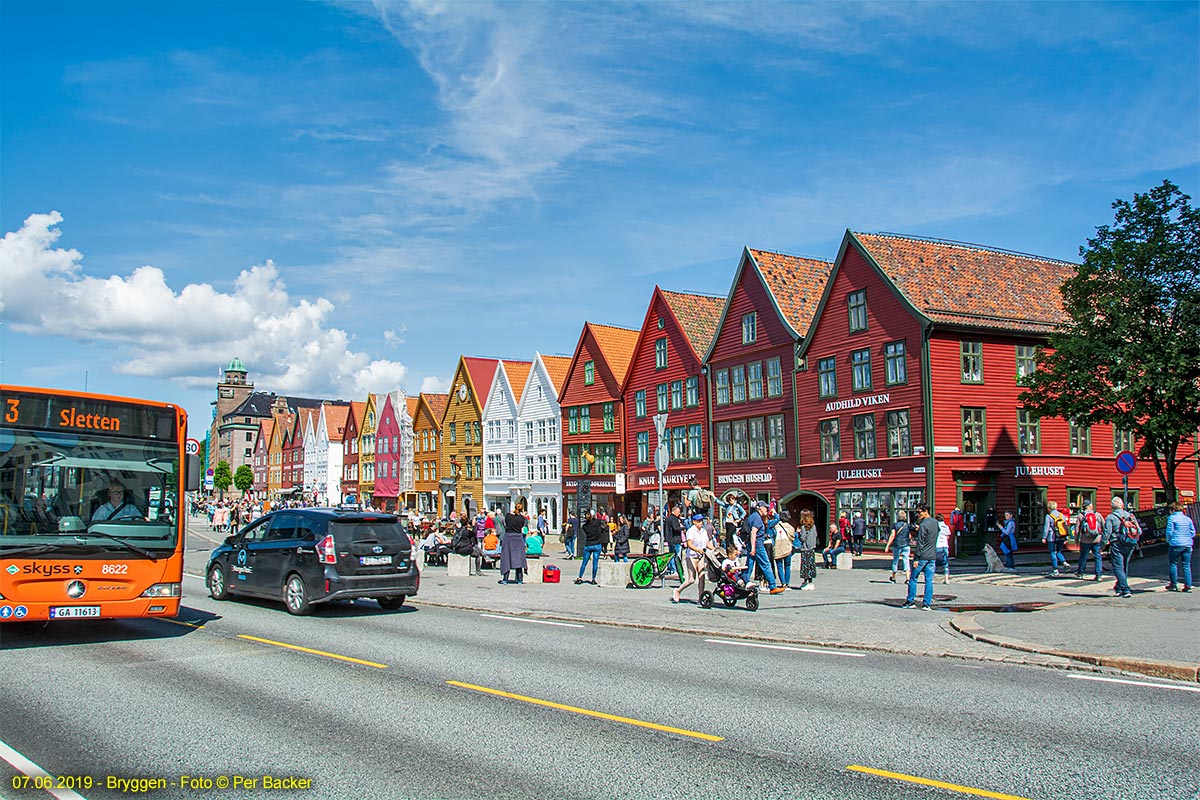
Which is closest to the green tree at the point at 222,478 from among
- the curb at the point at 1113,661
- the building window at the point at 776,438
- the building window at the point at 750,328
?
the building window at the point at 750,328

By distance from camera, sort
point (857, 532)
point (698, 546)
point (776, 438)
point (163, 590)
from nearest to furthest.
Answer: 1. point (163, 590)
2. point (698, 546)
3. point (857, 532)
4. point (776, 438)

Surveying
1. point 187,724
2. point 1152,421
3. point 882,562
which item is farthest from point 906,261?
point 187,724

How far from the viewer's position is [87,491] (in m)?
11.8

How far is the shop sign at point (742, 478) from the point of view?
134ft

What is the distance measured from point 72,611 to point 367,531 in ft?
16.9

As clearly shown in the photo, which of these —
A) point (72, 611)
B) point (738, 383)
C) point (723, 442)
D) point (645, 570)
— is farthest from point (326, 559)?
point (723, 442)

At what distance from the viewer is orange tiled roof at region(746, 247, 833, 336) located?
40375 mm

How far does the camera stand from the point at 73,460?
1173 centimetres

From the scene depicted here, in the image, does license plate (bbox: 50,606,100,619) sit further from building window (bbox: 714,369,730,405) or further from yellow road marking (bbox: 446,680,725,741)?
building window (bbox: 714,369,730,405)

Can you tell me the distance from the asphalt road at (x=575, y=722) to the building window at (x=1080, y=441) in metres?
28.0

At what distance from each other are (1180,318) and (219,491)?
137 m

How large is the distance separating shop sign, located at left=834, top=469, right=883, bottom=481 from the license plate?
28554mm

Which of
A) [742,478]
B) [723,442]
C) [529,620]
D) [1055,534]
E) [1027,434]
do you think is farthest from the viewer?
[723,442]

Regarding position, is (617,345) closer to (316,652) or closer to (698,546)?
(698,546)
